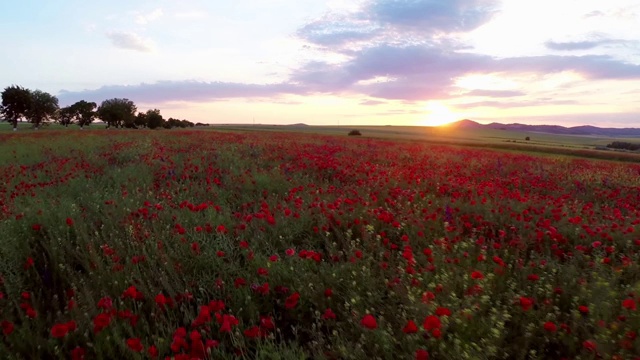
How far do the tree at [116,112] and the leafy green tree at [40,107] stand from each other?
760 cm

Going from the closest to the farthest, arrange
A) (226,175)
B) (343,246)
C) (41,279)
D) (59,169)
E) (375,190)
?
1. (41,279)
2. (343,246)
3. (375,190)
4. (226,175)
5. (59,169)

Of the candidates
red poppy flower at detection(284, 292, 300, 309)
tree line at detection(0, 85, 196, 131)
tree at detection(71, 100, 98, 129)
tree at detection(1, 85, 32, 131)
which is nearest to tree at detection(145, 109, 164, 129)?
tree line at detection(0, 85, 196, 131)

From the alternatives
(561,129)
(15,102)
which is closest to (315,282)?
(15,102)

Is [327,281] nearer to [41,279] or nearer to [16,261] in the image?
[41,279]

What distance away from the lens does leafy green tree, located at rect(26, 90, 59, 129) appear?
63531 millimetres

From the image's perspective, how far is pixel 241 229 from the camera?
15.5 ft

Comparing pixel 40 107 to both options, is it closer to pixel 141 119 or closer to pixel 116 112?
pixel 116 112

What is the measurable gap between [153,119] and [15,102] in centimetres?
2117

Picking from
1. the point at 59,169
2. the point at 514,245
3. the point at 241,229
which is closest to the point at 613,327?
the point at 514,245

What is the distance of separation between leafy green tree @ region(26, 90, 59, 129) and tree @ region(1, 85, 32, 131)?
2.54 feet

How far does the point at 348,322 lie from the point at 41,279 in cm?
315

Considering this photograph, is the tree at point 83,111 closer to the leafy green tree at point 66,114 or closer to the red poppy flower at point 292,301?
the leafy green tree at point 66,114

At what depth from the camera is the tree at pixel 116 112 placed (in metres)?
71.1

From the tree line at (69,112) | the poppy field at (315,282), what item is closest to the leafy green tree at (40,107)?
the tree line at (69,112)
